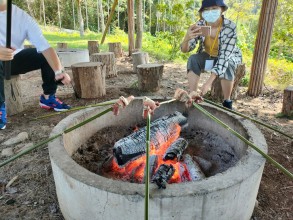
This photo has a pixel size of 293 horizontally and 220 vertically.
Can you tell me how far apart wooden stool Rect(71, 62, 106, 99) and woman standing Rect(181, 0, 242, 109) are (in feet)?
5.27

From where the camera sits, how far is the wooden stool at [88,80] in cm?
438

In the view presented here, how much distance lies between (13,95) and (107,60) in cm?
248

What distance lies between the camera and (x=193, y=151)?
102 inches

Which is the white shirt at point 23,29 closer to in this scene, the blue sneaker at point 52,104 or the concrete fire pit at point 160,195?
the blue sneaker at point 52,104

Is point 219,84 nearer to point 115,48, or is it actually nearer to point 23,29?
point 23,29

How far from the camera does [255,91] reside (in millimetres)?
4871

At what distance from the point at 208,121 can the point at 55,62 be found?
1.88 metres

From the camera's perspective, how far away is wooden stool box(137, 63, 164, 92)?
15.7 ft

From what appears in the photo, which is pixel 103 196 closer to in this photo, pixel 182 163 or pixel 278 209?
pixel 182 163

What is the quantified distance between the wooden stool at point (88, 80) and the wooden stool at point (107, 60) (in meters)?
1.25

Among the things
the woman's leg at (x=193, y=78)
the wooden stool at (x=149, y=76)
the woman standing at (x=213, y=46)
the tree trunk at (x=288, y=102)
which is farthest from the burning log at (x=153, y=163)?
the wooden stool at (x=149, y=76)

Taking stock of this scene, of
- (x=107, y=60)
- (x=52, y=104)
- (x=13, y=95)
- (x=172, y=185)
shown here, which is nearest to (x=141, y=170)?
(x=172, y=185)

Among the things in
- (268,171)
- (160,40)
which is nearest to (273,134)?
(268,171)

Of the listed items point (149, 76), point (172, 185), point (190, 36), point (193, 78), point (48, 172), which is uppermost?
point (190, 36)
